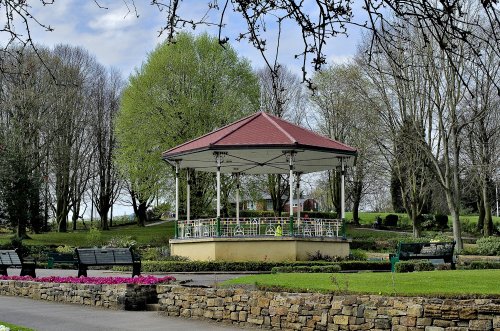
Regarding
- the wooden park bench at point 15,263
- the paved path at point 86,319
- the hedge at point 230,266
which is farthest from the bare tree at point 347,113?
the paved path at point 86,319

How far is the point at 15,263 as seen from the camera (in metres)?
20.6

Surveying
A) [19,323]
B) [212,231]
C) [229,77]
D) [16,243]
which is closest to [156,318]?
[19,323]

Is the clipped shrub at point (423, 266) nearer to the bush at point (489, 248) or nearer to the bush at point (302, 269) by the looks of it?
the bush at point (302, 269)

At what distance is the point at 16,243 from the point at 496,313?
30.7 meters

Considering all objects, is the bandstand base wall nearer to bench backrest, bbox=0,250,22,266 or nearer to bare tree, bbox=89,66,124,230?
bench backrest, bbox=0,250,22,266

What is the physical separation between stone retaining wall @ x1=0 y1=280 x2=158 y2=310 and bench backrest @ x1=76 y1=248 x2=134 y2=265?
172 centimetres

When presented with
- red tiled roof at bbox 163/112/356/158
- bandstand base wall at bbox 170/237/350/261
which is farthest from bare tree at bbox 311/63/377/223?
bandstand base wall at bbox 170/237/350/261

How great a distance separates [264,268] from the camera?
2419 centimetres

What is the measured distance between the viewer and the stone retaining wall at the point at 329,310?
9.44 metres

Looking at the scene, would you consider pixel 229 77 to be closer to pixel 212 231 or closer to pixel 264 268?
pixel 212 231

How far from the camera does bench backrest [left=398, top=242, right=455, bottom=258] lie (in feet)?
75.3

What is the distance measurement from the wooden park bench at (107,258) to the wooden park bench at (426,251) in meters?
8.61

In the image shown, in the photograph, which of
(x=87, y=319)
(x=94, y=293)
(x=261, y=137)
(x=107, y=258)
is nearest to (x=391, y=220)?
(x=261, y=137)

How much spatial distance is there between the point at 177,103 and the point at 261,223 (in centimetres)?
1665
